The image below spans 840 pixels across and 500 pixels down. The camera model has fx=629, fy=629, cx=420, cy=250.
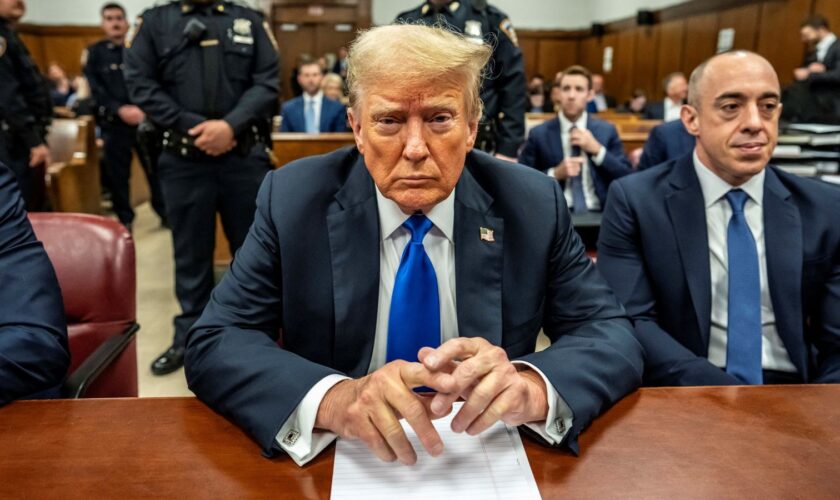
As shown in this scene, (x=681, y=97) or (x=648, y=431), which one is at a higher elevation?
(x=681, y=97)

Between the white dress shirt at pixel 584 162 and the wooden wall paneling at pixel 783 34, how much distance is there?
5160mm

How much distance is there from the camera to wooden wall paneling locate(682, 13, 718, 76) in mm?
9328

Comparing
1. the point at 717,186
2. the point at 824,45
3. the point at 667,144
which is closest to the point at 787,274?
the point at 717,186

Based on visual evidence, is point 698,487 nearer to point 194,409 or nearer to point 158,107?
point 194,409

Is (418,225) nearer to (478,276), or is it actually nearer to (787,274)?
(478,276)

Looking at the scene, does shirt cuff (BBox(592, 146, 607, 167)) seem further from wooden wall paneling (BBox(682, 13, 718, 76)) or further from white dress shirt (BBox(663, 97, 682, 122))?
wooden wall paneling (BBox(682, 13, 718, 76))

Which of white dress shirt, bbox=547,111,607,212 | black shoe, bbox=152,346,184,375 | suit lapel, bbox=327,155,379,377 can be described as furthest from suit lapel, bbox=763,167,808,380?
black shoe, bbox=152,346,184,375

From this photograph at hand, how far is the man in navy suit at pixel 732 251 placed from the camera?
1631 mm

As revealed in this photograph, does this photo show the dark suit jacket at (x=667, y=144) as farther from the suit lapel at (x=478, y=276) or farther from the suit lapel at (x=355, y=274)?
the suit lapel at (x=355, y=274)

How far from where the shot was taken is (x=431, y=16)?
3336mm

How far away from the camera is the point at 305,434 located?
36.5 inches

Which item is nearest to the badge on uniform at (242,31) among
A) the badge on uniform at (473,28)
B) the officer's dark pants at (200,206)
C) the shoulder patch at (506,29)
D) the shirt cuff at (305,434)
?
the officer's dark pants at (200,206)

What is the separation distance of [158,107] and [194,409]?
2110mm

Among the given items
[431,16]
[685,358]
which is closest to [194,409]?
[685,358]
